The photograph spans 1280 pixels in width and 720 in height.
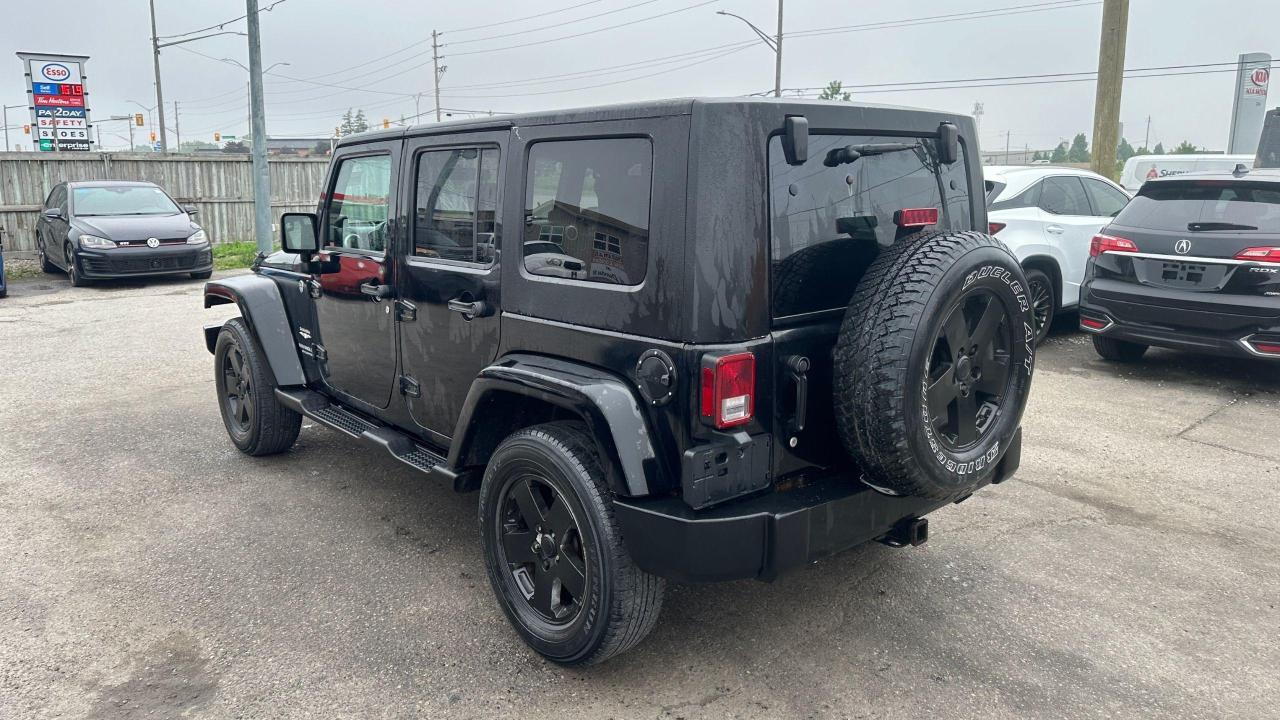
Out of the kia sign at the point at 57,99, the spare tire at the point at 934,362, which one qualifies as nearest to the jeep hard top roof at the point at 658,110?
the spare tire at the point at 934,362

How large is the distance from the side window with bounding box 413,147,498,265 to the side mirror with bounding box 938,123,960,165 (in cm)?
166

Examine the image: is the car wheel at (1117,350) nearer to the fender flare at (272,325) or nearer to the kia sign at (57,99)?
the fender flare at (272,325)

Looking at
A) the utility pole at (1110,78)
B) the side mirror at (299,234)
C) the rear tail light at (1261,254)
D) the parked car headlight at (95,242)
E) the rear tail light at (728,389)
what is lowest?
the parked car headlight at (95,242)

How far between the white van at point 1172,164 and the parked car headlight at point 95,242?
1586 cm

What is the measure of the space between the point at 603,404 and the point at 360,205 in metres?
2.26

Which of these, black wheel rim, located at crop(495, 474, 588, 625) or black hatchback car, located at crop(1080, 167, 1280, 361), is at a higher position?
black hatchback car, located at crop(1080, 167, 1280, 361)

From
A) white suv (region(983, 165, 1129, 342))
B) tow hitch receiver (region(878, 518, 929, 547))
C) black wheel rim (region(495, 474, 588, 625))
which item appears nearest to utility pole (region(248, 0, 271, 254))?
white suv (region(983, 165, 1129, 342))

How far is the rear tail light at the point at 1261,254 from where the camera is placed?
625 cm

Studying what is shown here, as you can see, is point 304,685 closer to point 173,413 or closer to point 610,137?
point 610,137

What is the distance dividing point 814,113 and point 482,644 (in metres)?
2.20

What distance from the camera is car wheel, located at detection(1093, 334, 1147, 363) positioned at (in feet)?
25.1

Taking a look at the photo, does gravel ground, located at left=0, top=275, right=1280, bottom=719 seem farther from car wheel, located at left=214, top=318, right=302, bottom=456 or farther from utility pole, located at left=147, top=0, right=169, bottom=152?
utility pole, located at left=147, top=0, right=169, bottom=152

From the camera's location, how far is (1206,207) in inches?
264

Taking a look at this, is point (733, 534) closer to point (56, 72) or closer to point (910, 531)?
point (910, 531)
